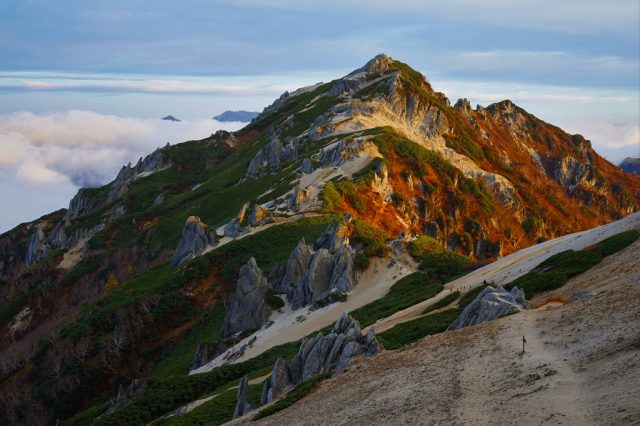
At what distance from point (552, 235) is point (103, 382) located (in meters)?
102

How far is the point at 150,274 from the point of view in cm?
8894

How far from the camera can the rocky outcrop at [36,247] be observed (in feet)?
510

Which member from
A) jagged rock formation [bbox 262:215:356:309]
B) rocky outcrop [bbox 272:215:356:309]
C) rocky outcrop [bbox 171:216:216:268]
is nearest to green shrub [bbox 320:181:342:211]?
rocky outcrop [bbox 171:216:216:268]

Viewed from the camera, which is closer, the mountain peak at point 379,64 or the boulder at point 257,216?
the boulder at point 257,216

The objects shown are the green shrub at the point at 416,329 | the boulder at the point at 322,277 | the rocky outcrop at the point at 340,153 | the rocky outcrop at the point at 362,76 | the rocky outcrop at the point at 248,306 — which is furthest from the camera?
the rocky outcrop at the point at 362,76

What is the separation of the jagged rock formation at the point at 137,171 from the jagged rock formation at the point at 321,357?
495 feet

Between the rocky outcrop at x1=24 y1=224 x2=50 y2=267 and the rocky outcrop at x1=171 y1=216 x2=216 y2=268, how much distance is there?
80344 mm

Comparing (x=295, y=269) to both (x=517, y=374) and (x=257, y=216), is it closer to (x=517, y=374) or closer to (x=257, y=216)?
(x=257, y=216)

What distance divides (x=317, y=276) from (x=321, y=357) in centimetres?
2637

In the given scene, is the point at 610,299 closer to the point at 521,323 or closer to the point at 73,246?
the point at 521,323

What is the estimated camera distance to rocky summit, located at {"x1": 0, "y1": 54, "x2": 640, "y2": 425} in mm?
29094

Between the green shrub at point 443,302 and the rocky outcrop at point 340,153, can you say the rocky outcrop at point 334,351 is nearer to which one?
the green shrub at point 443,302

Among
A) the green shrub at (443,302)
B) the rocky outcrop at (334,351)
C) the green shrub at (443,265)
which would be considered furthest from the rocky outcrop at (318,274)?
the rocky outcrop at (334,351)

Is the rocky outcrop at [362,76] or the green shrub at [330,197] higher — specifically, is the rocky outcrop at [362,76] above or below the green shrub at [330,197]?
above
